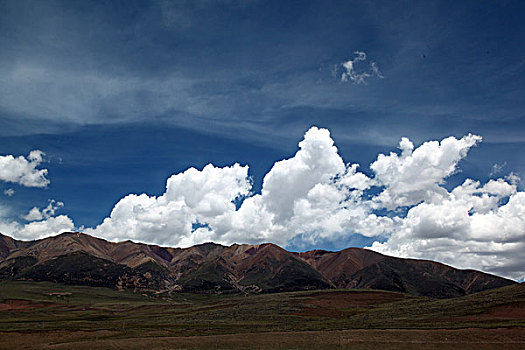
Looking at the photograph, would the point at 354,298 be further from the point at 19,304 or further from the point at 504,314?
the point at 19,304

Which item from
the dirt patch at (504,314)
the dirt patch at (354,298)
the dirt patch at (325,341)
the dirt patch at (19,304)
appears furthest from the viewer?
the dirt patch at (19,304)

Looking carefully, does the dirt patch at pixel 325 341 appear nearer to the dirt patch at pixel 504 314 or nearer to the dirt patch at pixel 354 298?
the dirt patch at pixel 504 314

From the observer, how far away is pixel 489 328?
65.2m

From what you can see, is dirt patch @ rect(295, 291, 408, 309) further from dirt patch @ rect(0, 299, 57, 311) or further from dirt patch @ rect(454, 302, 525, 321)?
dirt patch @ rect(0, 299, 57, 311)

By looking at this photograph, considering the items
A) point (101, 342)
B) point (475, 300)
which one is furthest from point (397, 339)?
point (475, 300)

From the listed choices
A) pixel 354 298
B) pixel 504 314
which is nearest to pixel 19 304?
pixel 354 298

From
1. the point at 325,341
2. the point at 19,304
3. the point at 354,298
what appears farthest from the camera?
the point at 19,304

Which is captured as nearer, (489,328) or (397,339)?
(397,339)

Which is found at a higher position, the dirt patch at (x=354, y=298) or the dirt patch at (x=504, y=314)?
the dirt patch at (x=504, y=314)

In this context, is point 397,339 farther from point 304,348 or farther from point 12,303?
point 12,303

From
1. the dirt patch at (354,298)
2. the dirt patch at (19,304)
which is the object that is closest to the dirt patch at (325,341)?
the dirt patch at (354,298)

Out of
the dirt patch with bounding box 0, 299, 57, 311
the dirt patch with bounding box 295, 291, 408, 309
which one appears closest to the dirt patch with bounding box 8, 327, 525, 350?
the dirt patch with bounding box 295, 291, 408, 309

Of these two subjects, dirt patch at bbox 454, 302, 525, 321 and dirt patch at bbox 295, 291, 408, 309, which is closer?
dirt patch at bbox 454, 302, 525, 321

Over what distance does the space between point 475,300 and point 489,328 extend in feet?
140
